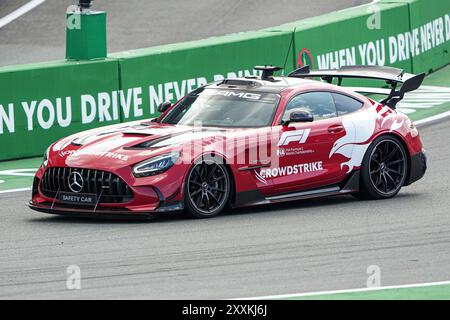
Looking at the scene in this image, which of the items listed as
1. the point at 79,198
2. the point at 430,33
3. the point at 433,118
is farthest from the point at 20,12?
the point at 79,198

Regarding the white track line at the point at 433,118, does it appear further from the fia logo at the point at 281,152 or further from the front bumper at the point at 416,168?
the fia logo at the point at 281,152

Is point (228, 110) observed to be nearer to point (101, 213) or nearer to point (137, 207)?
point (137, 207)

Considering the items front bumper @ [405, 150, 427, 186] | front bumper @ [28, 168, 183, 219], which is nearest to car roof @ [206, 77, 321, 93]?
front bumper @ [405, 150, 427, 186]

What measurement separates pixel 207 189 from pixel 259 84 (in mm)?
1736

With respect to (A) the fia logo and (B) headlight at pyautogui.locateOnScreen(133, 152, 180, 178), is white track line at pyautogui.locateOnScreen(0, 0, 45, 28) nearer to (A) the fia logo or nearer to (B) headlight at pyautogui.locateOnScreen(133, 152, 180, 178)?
(A) the fia logo

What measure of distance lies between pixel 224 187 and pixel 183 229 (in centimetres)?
81

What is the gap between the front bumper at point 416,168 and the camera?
1453 cm

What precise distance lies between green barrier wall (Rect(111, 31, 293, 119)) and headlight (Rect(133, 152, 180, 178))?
582 cm

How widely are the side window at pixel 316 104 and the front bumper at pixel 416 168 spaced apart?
1.07 metres

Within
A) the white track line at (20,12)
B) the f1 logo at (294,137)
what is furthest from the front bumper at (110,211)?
the white track line at (20,12)

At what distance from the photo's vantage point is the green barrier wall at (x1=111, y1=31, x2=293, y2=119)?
61.6 feet

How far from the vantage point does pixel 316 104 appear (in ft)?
46.5
